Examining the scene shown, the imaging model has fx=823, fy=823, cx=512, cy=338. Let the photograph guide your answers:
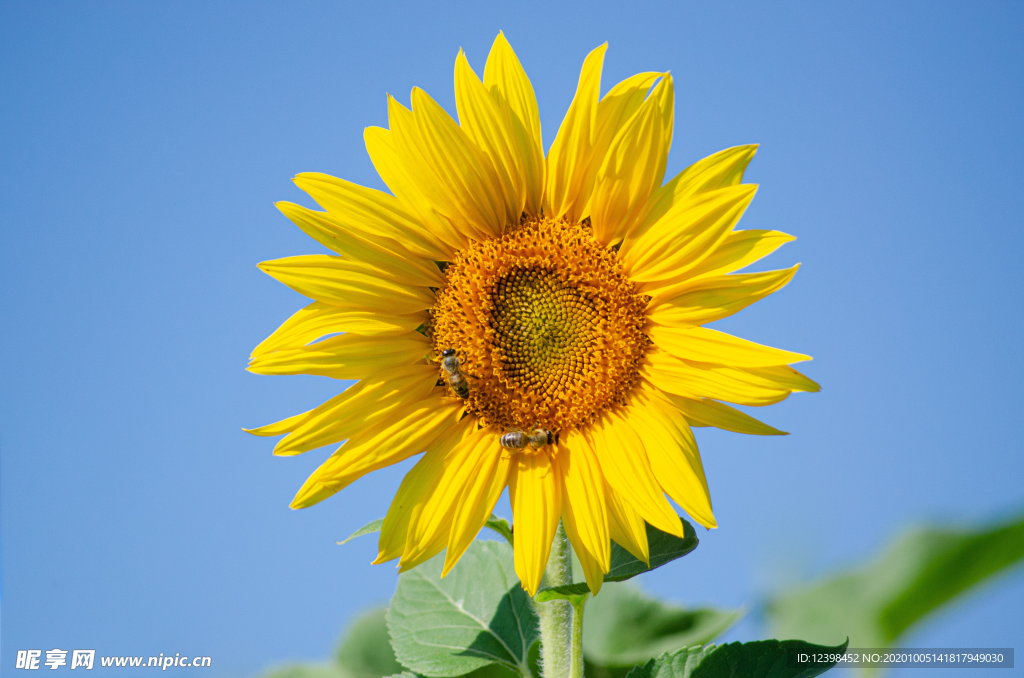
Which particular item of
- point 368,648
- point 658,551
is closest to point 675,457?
point 658,551

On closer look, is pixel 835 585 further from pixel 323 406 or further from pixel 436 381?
pixel 323 406

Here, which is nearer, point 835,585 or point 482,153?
point 482,153

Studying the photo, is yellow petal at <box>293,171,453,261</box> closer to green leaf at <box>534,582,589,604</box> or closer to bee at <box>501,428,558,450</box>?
bee at <box>501,428,558,450</box>

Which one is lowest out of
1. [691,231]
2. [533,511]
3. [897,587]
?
[897,587]

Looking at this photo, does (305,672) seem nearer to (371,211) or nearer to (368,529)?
(368,529)

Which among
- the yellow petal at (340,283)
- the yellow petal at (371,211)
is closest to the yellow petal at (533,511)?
the yellow petal at (340,283)

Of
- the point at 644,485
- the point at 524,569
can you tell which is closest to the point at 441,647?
the point at 524,569
